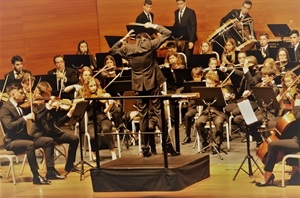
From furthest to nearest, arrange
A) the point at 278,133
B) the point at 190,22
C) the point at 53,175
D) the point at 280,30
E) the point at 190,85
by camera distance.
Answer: the point at 190,22, the point at 280,30, the point at 190,85, the point at 53,175, the point at 278,133

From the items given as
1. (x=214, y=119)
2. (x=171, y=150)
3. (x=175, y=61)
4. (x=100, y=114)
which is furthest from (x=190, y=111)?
(x=171, y=150)

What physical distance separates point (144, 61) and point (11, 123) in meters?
1.72

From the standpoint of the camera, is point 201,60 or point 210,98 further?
point 201,60

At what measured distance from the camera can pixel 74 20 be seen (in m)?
12.7

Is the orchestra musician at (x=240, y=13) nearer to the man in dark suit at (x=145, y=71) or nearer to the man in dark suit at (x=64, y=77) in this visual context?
the man in dark suit at (x=64, y=77)

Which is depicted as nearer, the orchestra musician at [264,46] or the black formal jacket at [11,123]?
the black formal jacket at [11,123]

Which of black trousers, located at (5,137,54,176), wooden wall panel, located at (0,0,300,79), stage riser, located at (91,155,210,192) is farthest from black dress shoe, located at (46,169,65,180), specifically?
wooden wall panel, located at (0,0,300,79)

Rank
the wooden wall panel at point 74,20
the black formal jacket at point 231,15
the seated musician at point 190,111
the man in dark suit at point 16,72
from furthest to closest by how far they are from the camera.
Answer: the wooden wall panel at point 74,20
the black formal jacket at point 231,15
the man in dark suit at point 16,72
the seated musician at point 190,111

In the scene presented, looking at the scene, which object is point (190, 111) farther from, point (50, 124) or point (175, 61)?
point (50, 124)

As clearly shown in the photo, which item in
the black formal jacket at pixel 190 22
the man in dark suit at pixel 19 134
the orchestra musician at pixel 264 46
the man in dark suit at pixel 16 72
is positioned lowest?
the man in dark suit at pixel 19 134

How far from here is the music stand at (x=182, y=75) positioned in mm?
10203

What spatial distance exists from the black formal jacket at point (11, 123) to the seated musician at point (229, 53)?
2.76 meters

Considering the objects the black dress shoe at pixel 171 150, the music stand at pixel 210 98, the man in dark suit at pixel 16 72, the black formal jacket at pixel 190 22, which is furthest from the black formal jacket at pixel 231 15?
the black dress shoe at pixel 171 150

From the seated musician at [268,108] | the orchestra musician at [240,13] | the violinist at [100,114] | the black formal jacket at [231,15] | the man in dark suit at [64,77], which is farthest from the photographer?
the black formal jacket at [231,15]
